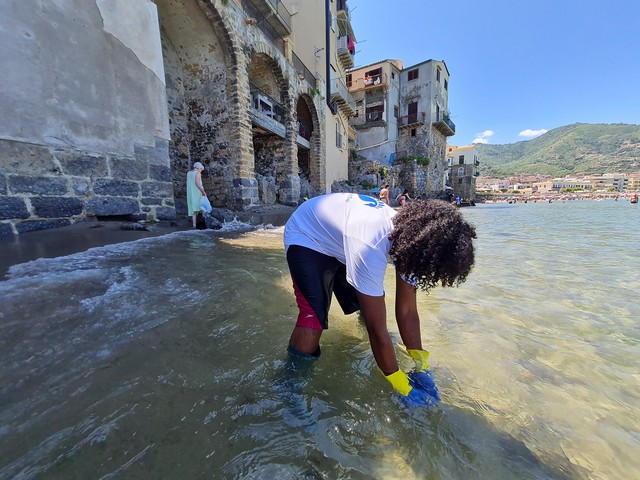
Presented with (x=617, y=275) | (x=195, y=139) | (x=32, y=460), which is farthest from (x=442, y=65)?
(x=32, y=460)

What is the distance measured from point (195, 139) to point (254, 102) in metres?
2.51

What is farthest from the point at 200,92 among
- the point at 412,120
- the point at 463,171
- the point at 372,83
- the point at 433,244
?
the point at 463,171

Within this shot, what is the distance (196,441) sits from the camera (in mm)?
1111

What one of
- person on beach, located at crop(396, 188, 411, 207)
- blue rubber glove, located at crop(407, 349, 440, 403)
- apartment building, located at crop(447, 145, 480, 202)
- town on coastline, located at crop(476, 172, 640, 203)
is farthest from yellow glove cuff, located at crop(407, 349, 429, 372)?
town on coastline, located at crop(476, 172, 640, 203)

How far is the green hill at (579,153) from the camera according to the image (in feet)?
373

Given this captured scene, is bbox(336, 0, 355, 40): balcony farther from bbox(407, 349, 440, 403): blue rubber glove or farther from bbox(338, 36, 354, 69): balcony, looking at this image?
bbox(407, 349, 440, 403): blue rubber glove

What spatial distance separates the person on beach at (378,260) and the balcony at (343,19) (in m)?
23.8

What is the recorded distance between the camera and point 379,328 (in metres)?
1.27

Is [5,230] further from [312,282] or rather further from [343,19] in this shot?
[343,19]

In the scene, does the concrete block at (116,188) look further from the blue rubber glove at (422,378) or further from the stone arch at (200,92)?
the blue rubber glove at (422,378)

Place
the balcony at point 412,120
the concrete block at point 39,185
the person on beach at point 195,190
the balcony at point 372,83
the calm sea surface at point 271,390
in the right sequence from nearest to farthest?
the calm sea surface at point 271,390 < the concrete block at point 39,185 < the person on beach at point 195,190 < the balcony at point 372,83 < the balcony at point 412,120

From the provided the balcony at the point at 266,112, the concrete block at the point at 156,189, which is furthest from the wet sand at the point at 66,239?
the balcony at the point at 266,112

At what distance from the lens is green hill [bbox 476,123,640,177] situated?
114m

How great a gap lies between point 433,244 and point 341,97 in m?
19.4
